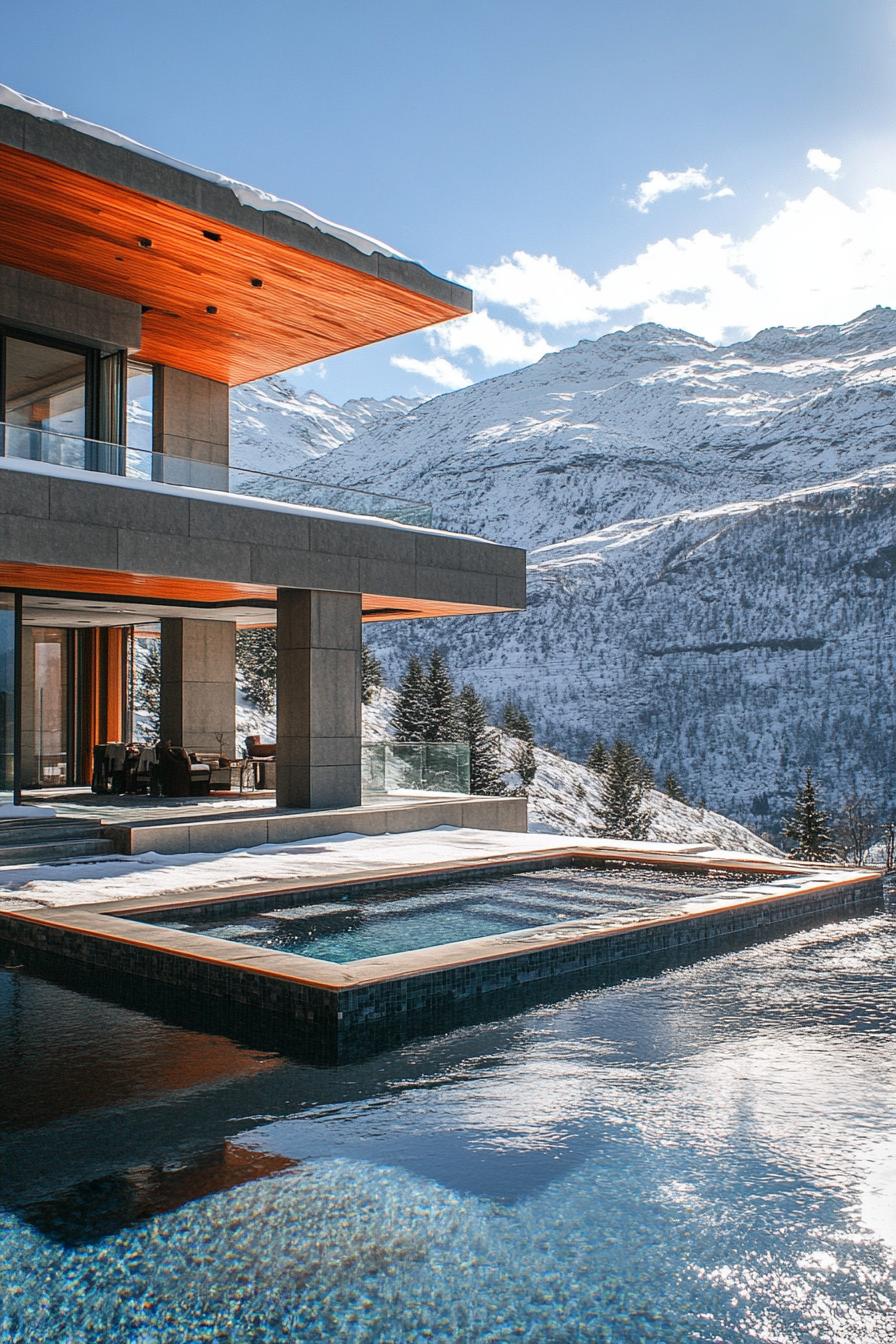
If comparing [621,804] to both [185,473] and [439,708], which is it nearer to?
[439,708]

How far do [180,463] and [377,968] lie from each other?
1009 cm

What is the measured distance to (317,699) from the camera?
16719mm

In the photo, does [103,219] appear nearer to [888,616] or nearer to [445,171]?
[445,171]

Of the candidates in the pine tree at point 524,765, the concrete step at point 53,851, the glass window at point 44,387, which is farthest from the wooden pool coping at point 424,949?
the pine tree at point 524,765

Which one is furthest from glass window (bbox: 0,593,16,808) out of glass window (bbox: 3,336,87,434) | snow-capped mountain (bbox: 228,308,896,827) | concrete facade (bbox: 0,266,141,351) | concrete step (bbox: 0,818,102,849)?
snow-capped mountain (bbox: 228,308,896,827)

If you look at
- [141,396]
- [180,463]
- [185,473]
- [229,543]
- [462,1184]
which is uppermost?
[141,396]

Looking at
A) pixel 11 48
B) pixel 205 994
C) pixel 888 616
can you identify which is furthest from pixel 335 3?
pixel 888 616

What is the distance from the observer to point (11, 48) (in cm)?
2139

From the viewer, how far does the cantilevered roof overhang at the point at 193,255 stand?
13.0m

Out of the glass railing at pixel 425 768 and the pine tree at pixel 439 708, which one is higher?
the pine tree at pixel 439 708

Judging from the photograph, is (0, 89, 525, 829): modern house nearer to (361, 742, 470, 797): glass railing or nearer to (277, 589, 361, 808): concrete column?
(277, 589, 361, 808): concrete column

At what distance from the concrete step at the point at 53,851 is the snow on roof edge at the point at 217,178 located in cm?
793

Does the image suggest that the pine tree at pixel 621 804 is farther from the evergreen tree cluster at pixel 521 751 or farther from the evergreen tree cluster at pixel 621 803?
the evergreen tree cluster at pixel 521 751

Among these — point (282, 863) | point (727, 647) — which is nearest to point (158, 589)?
point (282, 863)
